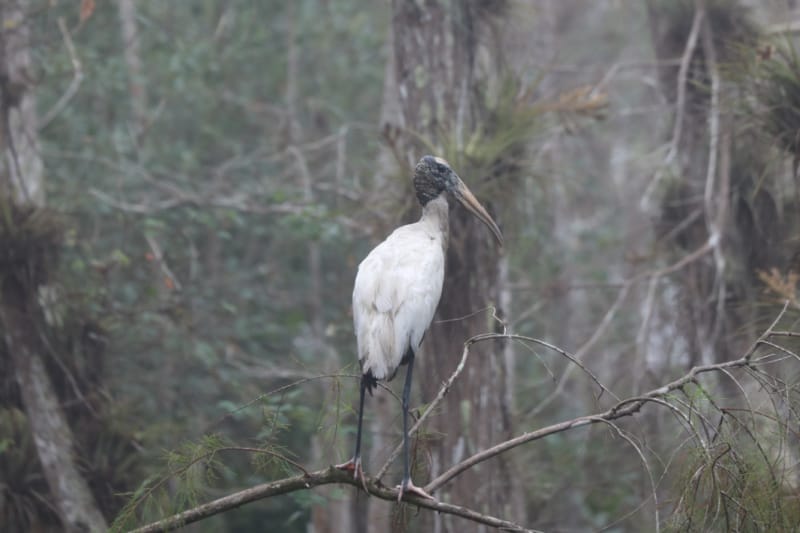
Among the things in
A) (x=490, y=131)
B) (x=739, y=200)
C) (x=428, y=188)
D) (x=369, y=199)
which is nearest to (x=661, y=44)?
(x=739, y=200)

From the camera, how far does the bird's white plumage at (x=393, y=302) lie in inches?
141

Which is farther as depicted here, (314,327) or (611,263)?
(611,263)

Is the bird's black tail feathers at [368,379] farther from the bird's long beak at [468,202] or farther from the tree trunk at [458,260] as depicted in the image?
the tree trunk at [458,260]

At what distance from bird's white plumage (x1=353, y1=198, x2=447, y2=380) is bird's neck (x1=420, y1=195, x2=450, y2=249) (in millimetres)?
359

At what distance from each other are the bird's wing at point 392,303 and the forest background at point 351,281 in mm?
206

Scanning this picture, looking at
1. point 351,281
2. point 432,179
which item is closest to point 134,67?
point 351,281

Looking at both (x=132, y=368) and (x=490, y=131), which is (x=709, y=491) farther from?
(x=132, y=368)

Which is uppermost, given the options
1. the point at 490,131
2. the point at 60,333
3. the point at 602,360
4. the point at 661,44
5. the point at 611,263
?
the point at 661,44

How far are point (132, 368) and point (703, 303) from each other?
13.7ft

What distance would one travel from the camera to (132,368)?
7934 mm

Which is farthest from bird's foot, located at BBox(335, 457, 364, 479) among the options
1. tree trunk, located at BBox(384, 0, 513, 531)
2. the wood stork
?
tree trunk, located at BBox(384, 0, 513, 531)

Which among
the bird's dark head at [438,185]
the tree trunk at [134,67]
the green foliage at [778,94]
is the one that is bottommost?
the bird's dark head at [438,185]

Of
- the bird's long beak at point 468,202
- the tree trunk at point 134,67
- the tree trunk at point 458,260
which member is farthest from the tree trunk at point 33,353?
the tree trunk at point 134,67

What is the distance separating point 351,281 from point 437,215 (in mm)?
5005
